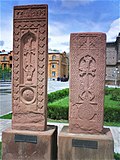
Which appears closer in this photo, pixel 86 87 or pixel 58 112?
pixel 86 87

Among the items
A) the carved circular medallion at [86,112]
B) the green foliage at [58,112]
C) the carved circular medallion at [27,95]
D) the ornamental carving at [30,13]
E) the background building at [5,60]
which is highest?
the background building at [5,60]

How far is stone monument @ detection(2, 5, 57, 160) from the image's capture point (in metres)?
3.24

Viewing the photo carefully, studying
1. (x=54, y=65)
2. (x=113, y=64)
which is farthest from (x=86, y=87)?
(x=54, y=65)

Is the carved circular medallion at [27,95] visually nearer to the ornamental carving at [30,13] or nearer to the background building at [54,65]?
→ the ornamental carving at [30,13]

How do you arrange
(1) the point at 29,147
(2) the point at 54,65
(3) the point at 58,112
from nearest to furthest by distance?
(1) the point at 29,147, (3) the point at 58,112, (2) the point at 54,65

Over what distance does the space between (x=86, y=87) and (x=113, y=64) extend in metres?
34.3

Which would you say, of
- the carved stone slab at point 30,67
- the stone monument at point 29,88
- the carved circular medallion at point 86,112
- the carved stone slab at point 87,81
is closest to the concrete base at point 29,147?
the stone monument at point 29,88

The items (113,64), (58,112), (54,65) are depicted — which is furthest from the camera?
(54,65)

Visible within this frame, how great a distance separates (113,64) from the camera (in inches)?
1428

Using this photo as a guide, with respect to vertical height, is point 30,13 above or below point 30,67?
above

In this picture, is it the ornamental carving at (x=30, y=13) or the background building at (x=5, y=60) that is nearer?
the ornamental carving at (x=30, y=13)

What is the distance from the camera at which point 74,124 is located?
335 centimetres

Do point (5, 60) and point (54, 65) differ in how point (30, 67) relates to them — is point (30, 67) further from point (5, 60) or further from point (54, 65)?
point (5, 60)

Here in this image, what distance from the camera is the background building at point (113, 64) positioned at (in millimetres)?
33544
